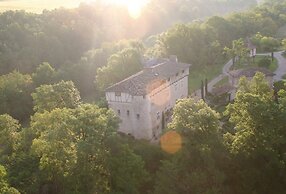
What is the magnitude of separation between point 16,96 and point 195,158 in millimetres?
39428

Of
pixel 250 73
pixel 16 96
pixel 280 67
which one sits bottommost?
pixel 16 96

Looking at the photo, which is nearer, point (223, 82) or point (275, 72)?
point (223, 82)

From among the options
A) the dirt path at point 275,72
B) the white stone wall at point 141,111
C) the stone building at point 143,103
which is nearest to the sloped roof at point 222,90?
the dirt path at point 275,72

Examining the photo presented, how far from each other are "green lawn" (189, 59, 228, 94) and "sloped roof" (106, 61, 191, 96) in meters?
12.6

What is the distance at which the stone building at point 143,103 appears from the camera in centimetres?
4628

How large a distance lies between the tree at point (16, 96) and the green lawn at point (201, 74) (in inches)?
1090

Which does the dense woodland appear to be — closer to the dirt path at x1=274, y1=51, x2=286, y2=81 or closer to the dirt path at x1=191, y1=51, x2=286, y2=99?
the dirt path at x1=191, y1=51, x2=286, y2=99

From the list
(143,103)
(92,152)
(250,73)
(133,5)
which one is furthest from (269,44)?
(92,152)

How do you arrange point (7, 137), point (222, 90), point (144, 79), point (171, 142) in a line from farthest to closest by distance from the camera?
point (222, 90) < point (144, 79) < point (7, 137) < point (171, 142)

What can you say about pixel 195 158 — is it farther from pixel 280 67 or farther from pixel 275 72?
pixel 280 67

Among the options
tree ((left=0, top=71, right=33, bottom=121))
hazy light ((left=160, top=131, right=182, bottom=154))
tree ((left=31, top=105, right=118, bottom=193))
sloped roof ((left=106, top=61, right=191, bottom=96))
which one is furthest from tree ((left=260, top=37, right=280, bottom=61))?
tree ((left=31, top=105, right=118, bottom=193))

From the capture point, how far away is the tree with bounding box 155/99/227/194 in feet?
111

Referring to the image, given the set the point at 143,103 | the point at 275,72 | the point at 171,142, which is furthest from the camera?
Result: the point at 275,72

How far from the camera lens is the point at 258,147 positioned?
115 ft
